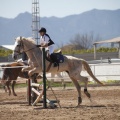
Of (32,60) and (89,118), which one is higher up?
(32,60)

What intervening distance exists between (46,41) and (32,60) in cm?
87

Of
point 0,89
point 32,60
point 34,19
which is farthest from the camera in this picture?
point 34,19

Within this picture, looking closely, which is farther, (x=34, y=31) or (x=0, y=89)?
(x=34, y=31)

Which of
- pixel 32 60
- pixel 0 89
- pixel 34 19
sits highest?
pixel 34 19

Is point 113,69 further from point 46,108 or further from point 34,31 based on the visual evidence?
point 34,31

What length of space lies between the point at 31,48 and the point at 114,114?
13.7 feet

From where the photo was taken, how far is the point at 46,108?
13.2 meters

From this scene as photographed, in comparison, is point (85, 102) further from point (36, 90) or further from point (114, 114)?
point (114, 114)

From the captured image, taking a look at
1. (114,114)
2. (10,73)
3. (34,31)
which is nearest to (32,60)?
(114,114)

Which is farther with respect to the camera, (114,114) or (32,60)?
(32,60)

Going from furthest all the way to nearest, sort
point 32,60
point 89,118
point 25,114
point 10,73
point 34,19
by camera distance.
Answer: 1. point 34,19
2. point 10,73
3. point 32,60
4. point 25,114
5. point 89,118

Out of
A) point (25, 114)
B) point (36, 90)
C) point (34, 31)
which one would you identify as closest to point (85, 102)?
point (36, 90)

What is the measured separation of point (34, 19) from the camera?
186 ft

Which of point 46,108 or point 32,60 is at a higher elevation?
point 32,60
